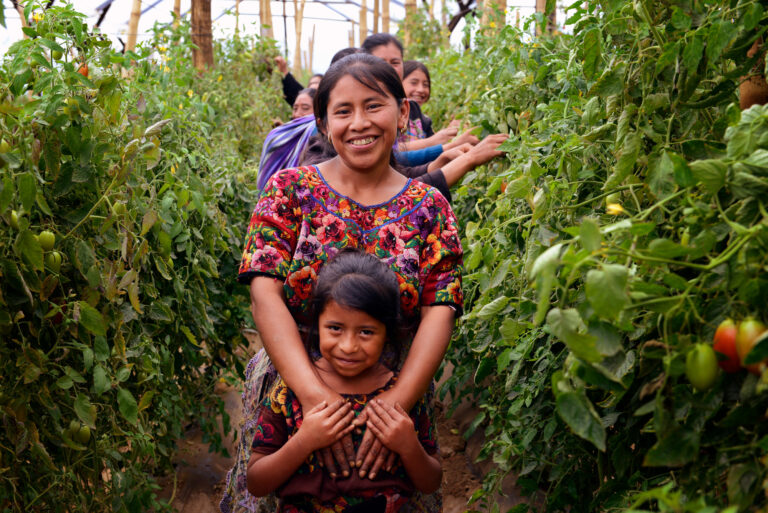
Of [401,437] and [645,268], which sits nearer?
[645,268]

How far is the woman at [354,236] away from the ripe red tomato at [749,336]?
3.01 ft

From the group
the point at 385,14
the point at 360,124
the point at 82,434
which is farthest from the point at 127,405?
the point at 385,14

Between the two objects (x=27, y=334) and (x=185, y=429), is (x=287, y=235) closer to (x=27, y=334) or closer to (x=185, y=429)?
(x=27, y=334)

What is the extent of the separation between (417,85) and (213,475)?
2.25 m

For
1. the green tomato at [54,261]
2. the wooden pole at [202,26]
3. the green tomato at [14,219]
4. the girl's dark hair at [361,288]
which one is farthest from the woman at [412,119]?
the wooden pole at [202,26]

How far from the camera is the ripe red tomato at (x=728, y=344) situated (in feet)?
2.77

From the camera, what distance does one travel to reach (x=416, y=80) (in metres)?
4.07

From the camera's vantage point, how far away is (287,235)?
178 centimetres

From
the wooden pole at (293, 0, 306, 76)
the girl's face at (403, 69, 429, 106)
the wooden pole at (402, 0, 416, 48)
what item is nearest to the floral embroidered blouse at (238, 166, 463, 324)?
the girl's face at (403, 69, 429, 106)

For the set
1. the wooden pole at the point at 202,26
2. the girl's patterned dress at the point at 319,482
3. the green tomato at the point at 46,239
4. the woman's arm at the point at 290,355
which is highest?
the wooden pole at the point at 202,26

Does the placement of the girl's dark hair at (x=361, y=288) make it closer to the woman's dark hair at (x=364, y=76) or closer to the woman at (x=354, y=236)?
the woman at (x=354, y=236)

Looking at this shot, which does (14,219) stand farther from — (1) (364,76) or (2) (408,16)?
(2) (408,16)

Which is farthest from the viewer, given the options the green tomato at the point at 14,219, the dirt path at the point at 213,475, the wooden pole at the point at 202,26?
the wooden pole at the point at 202,26

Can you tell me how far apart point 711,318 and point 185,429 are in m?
3.02
